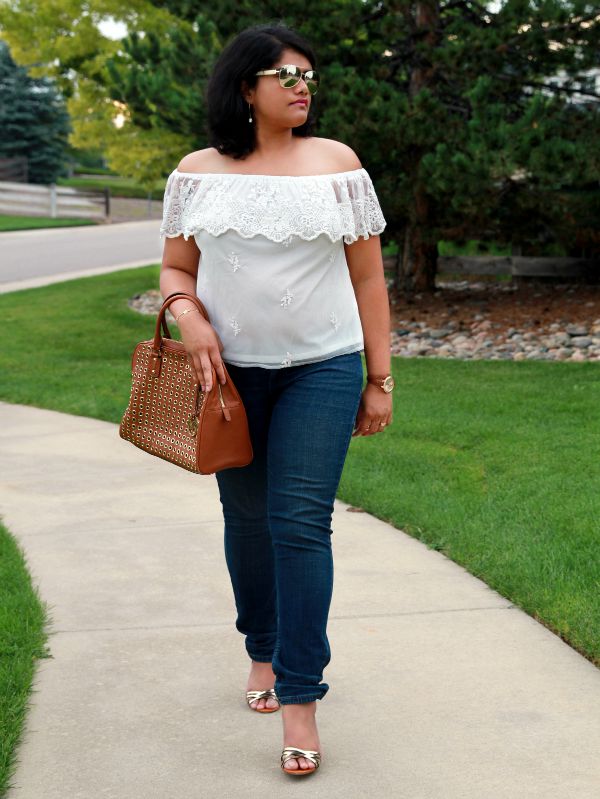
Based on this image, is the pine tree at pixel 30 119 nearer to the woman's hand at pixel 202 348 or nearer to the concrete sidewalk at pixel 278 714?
the concrete sidewalk at pixel 278 714

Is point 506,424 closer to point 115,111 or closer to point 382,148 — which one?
point 382,148

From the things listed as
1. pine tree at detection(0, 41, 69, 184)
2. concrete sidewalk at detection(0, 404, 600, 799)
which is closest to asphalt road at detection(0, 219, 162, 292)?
pine tree at detection(0, 41, 69, 184)

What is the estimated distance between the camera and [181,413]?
3.06 metres

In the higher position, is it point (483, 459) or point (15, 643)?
point (15, 643)

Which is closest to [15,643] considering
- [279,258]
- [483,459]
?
[279,258]

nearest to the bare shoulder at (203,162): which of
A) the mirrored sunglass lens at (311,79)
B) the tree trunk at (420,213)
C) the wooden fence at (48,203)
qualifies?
the mirrored sunglass lens at (311,79)

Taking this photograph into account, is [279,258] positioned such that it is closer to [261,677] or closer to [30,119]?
[261,677]

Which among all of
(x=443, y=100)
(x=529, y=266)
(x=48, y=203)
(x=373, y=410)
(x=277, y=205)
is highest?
(x=277, y=205)

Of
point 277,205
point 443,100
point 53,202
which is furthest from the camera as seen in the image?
point 53,202

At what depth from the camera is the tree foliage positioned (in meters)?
10.3

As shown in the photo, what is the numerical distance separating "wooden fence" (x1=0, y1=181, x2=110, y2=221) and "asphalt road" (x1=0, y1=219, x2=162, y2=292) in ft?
13.2

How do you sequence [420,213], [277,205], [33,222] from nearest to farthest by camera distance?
[277,205]
[420,213]
[33,222]

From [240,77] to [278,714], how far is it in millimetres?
1729

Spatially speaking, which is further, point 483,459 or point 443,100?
point 443,100
